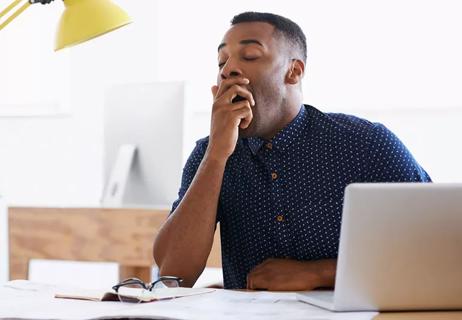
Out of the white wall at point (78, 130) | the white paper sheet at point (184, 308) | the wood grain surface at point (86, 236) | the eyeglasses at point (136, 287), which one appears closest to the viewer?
the white paper sheet at point (184, 308)

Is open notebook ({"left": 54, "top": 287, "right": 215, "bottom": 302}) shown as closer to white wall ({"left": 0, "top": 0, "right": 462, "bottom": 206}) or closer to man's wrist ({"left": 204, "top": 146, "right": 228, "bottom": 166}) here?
man's wrist ({"left": 204, "top": 146, "right": 228, "bottom": 166})

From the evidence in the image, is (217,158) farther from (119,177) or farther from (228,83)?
(119,177)

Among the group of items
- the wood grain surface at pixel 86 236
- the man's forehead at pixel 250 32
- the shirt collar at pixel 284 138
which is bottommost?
the wood grain surface at pixel 86 236

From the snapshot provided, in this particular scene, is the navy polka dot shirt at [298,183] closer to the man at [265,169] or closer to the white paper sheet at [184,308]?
the man at [265,169]

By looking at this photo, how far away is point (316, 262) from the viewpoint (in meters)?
1.72

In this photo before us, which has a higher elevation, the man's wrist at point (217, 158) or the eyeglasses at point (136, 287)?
the man's wrist at point (217, 158)

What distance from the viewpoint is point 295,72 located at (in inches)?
82.7

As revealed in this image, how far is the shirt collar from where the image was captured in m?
2.02

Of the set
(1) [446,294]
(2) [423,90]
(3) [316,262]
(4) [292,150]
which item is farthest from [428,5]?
(1) [446,294]

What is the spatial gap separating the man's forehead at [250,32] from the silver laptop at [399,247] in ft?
2.68

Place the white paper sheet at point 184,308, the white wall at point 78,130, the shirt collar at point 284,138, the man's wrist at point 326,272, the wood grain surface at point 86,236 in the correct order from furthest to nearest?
the white wall at point 78,130 < the wood grain surface at point 86,236 < the shirt collar at point 284,138 < the man's wrist at point 326,272 < the white paper sheet at point 184,308

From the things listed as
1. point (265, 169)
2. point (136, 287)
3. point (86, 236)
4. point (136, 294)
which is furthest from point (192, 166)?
point (86, 236)

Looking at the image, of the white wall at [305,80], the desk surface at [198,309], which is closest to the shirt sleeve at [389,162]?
the desk surface at [198,309]

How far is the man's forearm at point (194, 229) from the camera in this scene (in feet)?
6.23
